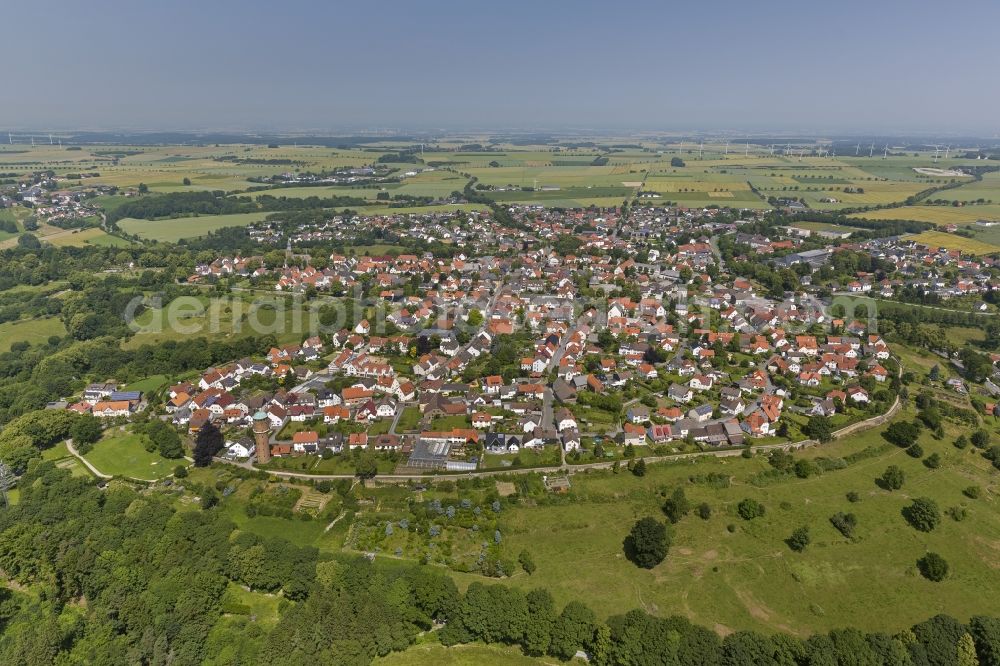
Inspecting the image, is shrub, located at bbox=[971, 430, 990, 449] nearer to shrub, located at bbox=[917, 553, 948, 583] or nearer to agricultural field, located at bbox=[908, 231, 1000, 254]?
shrub, located at bbox=[917, 553, 948, 583]

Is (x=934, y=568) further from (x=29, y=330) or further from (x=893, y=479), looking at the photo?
(x=29, y=330)

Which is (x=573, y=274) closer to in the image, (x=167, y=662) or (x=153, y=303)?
(x=153, y=303)

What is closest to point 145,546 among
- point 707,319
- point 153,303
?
point 153,303


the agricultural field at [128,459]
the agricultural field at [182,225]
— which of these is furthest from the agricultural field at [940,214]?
the agricultural field at [182,225]

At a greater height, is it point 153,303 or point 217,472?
point 153,303

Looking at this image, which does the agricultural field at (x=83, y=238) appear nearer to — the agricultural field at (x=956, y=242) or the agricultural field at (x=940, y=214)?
the agricultural field at (x=956, y=242)

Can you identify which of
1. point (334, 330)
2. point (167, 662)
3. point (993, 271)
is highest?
point (993, 271)
